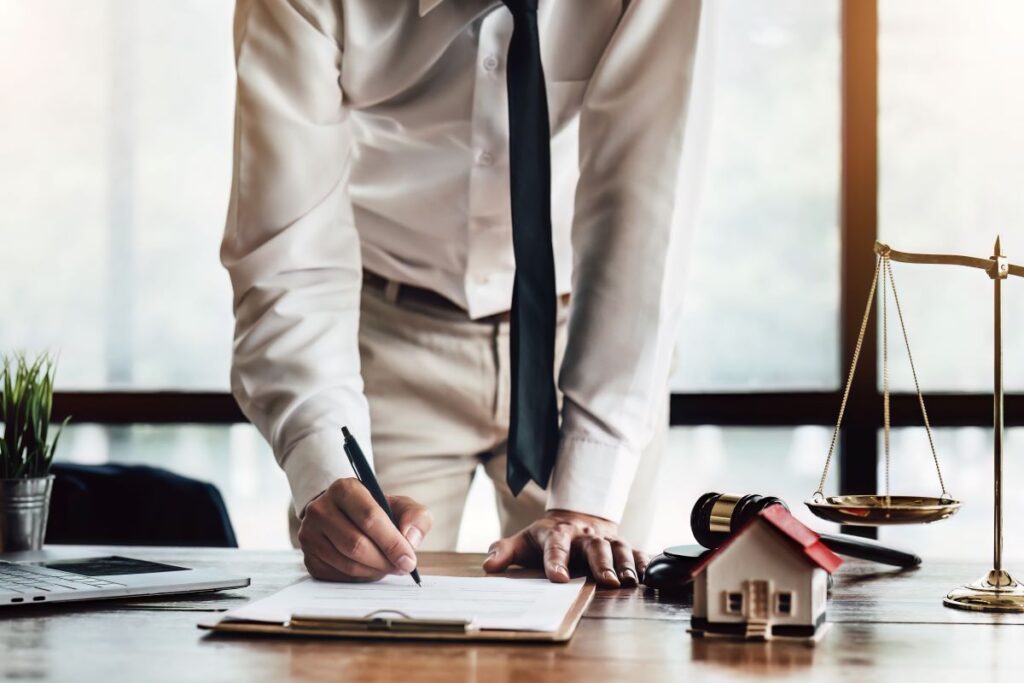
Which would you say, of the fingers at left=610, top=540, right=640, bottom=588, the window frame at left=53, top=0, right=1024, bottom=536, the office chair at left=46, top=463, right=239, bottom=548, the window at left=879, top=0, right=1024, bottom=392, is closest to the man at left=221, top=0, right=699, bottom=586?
the fingers at left=610, top=540, right=640, bottom=588

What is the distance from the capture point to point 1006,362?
3162 millimetres

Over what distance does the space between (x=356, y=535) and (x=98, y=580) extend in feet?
0.93

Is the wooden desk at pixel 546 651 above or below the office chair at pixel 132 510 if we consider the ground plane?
above

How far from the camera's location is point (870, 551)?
4.64ft

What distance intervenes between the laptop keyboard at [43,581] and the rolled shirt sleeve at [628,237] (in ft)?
2.01

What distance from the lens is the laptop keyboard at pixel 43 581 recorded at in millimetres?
1174

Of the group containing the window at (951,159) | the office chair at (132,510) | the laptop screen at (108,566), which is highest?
the window at (951,159)

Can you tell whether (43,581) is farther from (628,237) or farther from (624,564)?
(628,237)

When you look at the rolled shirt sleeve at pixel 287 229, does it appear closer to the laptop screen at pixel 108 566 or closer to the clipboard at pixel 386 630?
the laptop screen at pixel 108 566

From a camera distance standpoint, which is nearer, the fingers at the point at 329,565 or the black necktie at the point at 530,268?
the fingers at the point at 329,565

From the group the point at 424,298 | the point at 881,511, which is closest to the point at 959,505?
the point at 881,511

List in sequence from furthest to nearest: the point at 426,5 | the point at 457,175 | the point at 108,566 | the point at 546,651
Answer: the point at 457,175, the point at 426,5, the point at 108,566, the point at 546,651

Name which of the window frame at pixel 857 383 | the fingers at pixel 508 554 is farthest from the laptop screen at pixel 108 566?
the window frame at pixel 857 383

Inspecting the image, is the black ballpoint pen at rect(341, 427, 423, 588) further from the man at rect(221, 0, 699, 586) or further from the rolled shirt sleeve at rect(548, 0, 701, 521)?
the rolled shirt sleeve at rect(548, 0, 701, 521)
